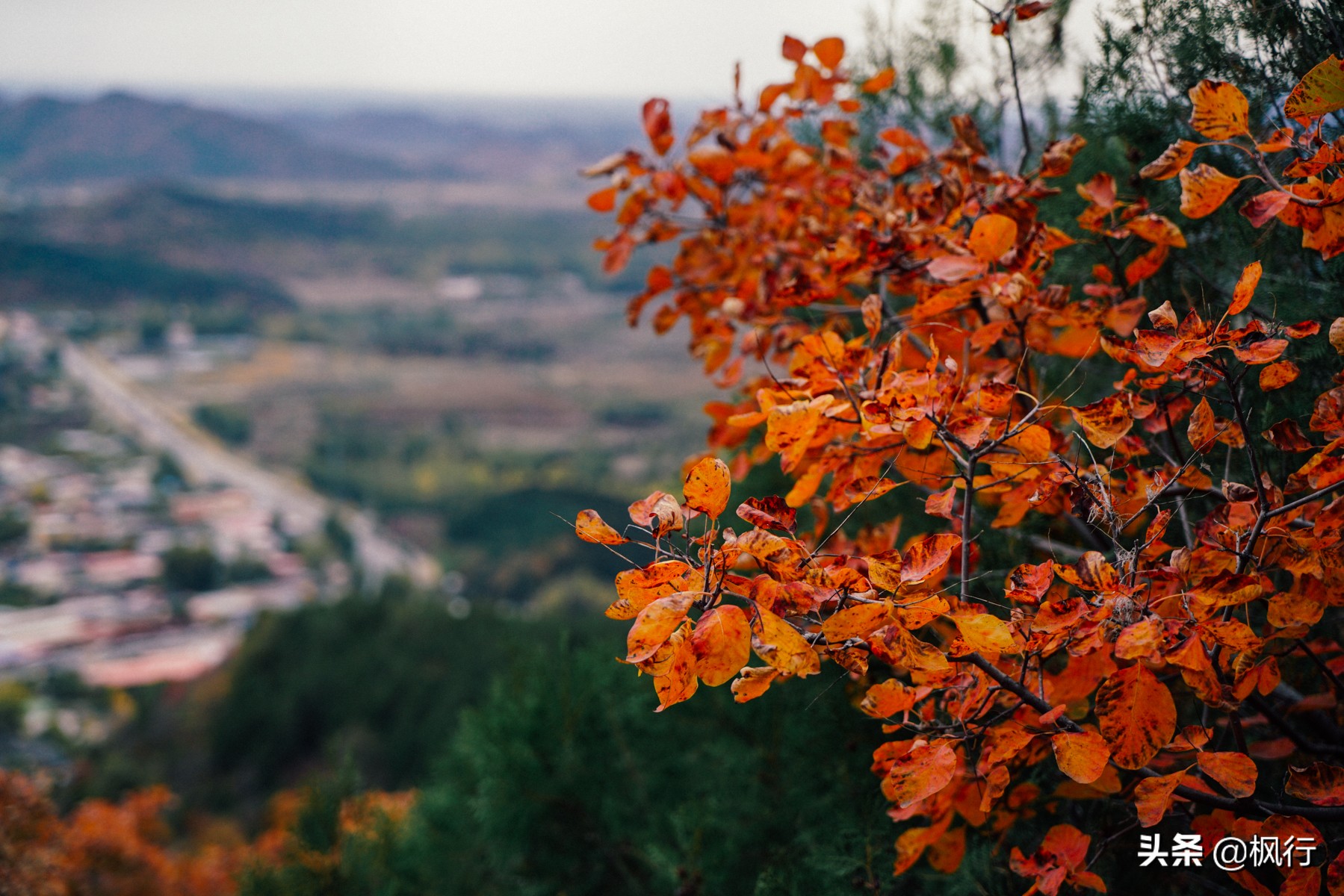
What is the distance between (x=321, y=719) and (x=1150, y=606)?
58.6ft

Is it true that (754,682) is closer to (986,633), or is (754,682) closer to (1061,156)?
(986,633)

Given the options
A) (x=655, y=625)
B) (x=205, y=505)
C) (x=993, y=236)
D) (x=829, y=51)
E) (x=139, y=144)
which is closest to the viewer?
(x=655, y=625)

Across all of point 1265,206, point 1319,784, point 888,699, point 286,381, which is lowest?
point 286,381

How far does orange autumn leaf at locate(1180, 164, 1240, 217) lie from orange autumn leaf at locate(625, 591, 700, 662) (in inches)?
36.2

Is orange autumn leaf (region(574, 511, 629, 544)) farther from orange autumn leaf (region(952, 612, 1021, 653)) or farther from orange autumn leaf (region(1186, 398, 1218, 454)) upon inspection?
orange autumn leaf (region(1186, 398, 1218, 454))

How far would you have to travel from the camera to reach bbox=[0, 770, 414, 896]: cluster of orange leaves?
8.54 ft

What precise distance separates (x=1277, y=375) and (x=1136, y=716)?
52cm

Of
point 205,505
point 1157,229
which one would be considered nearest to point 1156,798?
point 1157,229

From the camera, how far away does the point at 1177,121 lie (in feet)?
5.54

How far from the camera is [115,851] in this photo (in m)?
4.48

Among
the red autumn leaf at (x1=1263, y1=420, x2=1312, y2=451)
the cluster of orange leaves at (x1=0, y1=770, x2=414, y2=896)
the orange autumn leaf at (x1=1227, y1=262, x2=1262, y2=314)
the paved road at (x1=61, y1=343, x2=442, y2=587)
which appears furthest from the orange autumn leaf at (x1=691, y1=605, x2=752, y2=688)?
the paved road at (x1=61, y1=343, x2=442, y2=587)

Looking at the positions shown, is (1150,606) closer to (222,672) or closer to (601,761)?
(601,761)

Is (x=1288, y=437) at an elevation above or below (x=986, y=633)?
above

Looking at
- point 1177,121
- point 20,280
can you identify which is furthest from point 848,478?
point 20,280
